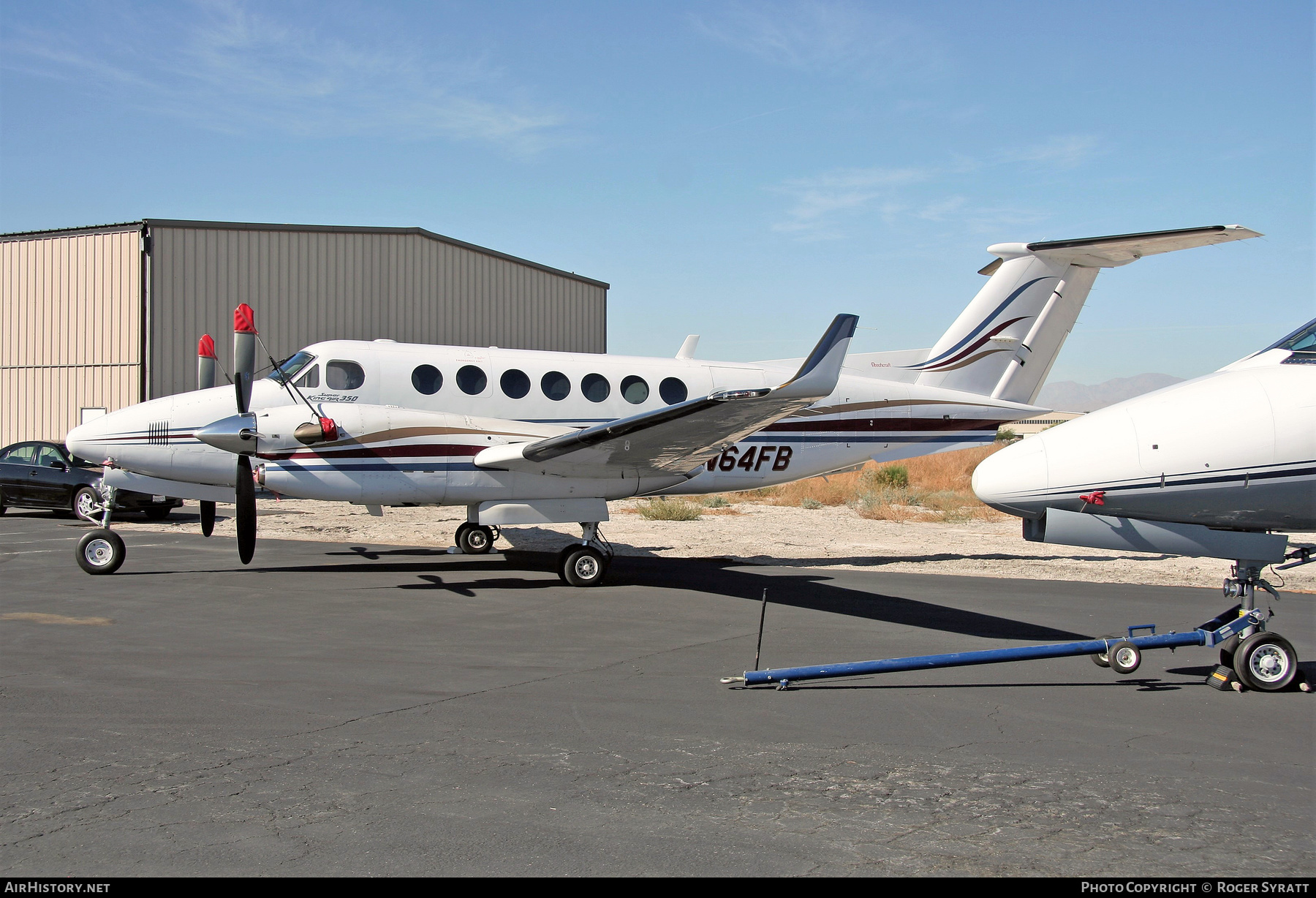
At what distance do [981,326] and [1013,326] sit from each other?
19.9 inches

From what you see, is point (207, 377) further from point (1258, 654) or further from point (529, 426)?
point (1258, 654)

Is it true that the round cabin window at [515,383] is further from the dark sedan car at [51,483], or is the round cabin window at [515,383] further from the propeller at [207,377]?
the dark sedan car at [51,483]

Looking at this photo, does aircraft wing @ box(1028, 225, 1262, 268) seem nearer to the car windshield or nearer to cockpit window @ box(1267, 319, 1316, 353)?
cockpit window @ box(1267, 319, 1316, 353)

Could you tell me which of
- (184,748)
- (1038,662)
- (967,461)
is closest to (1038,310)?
(1038,662)

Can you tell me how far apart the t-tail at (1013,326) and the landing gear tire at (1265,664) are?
8.76m

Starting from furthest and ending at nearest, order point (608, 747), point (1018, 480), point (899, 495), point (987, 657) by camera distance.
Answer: point (899, 495) → point (987, 657) → point (1018, 480) → point (608, 747)

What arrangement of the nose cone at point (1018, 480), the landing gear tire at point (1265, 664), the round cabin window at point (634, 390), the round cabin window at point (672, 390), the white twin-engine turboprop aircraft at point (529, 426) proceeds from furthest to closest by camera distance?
the round cabin window at point (672, 390) < the round cabin window at point (634, 390) < the white twin-engine turboprop aircraft at point (529, 426) < the landing gear tire at point (1265, 664) < the nose cone at point (1018, 480)

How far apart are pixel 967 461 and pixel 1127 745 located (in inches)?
1601

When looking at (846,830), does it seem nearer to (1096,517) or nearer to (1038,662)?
(1096,517)

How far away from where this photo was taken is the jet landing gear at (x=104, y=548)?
1165 centimetres

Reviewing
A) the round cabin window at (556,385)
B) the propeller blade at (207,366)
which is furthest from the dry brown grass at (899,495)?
the propeller blade at (207,366)

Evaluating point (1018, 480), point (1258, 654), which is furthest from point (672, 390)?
point (1258, 654)

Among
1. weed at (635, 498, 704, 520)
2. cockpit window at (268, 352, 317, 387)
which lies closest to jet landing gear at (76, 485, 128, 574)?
cockpit window at (268, 352, 317, 387)

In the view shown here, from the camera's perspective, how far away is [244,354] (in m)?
10.8
